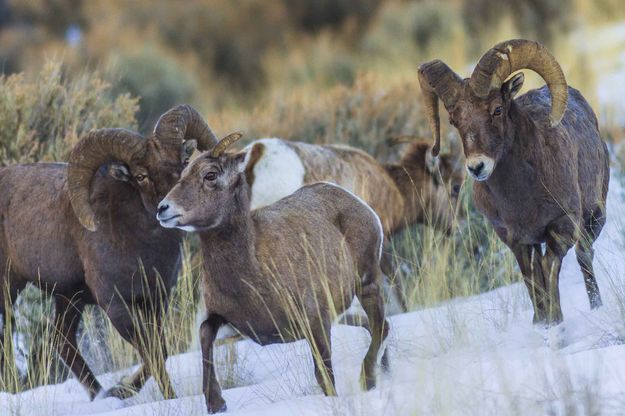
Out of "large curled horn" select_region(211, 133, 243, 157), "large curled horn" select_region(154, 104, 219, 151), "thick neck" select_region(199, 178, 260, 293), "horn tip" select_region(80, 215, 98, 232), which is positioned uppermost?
"large curled horn" select_region(154, 104, 219, 151)

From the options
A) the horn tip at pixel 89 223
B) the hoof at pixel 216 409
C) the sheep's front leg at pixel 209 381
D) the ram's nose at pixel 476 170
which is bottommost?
the hoof at pixel 216 409

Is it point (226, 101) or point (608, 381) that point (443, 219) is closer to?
point (608, 381)

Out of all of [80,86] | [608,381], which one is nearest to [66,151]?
[80,86]

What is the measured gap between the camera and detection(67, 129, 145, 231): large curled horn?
8.10 metres

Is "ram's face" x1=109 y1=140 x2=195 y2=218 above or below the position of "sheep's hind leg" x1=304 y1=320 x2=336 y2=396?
above

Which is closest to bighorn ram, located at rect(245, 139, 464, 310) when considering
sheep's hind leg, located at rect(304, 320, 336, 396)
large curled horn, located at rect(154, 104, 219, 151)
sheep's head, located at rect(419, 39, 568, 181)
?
large curled horn, located at rect(154, 104, 219, 151)

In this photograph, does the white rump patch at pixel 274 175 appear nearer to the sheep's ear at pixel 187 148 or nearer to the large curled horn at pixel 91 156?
the sheep's ear at pixel 187 148

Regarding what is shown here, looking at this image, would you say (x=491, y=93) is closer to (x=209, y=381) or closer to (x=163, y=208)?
(x=163, y=208)

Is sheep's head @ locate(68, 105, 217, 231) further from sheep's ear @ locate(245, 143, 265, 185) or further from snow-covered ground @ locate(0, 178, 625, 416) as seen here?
sheep's ear @ locate(245, 143, 265, 185)

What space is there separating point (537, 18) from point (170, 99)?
783 centimetres

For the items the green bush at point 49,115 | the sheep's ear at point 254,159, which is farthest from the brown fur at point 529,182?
the green bush at point 49,115

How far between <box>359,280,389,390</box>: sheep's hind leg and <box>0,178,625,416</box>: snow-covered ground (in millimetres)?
96

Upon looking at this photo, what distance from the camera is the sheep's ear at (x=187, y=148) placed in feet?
26.6

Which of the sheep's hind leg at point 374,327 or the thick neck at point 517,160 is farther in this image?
the thick neck at point 517,160
